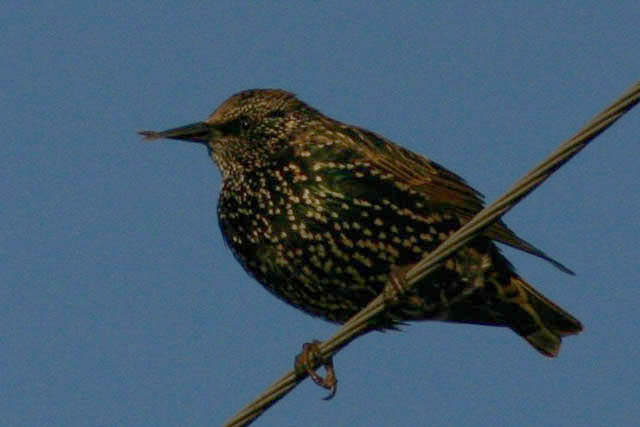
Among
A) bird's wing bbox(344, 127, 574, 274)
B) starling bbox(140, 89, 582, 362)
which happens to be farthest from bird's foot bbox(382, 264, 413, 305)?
bird's wing bbox(344, 127, 574, 274)

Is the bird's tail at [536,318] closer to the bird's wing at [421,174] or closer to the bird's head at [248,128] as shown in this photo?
the bird's wing at [421,174]

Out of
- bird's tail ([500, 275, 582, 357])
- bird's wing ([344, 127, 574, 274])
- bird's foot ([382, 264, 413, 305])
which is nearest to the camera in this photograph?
bird's foot ([382, 264, 413, 305])

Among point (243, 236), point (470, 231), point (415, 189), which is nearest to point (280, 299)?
point (243, 236)

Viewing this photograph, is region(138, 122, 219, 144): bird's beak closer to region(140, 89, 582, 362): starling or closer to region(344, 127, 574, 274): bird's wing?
region(140, 89, 582, 362): starling

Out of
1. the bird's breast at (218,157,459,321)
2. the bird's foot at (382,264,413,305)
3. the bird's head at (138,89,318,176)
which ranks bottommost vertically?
the bird's foot at (382,264,413,305)

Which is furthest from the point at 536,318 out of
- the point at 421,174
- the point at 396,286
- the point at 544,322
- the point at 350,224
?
the point at 396,286

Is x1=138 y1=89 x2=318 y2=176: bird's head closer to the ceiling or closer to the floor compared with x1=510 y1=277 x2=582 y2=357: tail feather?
closer to the ceiling

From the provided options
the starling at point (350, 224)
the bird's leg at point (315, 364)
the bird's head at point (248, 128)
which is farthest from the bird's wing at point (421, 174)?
the bird's leg at point (315, 364)

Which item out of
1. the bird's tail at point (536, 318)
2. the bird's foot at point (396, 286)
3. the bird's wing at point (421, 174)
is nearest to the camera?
the bird's foot at point (396, 286)
